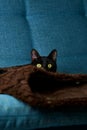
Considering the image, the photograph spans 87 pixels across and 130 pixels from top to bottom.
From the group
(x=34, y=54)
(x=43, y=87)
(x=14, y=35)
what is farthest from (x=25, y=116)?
(x=14, y=35)

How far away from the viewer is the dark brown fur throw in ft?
3.43

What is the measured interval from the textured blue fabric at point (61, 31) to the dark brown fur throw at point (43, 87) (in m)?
0.52

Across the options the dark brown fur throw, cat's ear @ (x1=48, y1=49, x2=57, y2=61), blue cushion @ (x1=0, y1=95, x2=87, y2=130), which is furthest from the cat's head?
blue cushion @ (x1=0, y1=95, x2=87, y2=130)

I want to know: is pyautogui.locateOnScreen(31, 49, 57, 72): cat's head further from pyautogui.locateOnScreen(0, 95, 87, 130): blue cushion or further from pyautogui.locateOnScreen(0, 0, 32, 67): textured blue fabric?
pyautogui.locateOnScreen(0, 95, 87, 130): blue cushion

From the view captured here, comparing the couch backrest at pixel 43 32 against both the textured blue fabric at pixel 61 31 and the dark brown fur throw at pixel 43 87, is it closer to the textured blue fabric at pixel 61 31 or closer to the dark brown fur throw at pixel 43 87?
the textured blue fabric at pixel 61 31

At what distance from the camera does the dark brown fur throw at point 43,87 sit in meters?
1.05

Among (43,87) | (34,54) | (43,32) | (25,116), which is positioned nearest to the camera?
(25,116)

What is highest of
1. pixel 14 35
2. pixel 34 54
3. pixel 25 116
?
pixel 14 35

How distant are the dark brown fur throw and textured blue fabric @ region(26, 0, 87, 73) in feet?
1.72

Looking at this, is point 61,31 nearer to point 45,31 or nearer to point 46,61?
point 45,31

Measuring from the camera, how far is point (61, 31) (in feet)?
6.09

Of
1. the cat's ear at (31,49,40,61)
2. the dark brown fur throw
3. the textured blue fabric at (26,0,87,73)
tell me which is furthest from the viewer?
the textured blue fabric at (26,0,87,73)

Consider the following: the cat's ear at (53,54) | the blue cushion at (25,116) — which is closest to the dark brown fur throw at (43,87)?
the blue cushion at (25,116)

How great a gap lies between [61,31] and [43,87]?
0.68m
